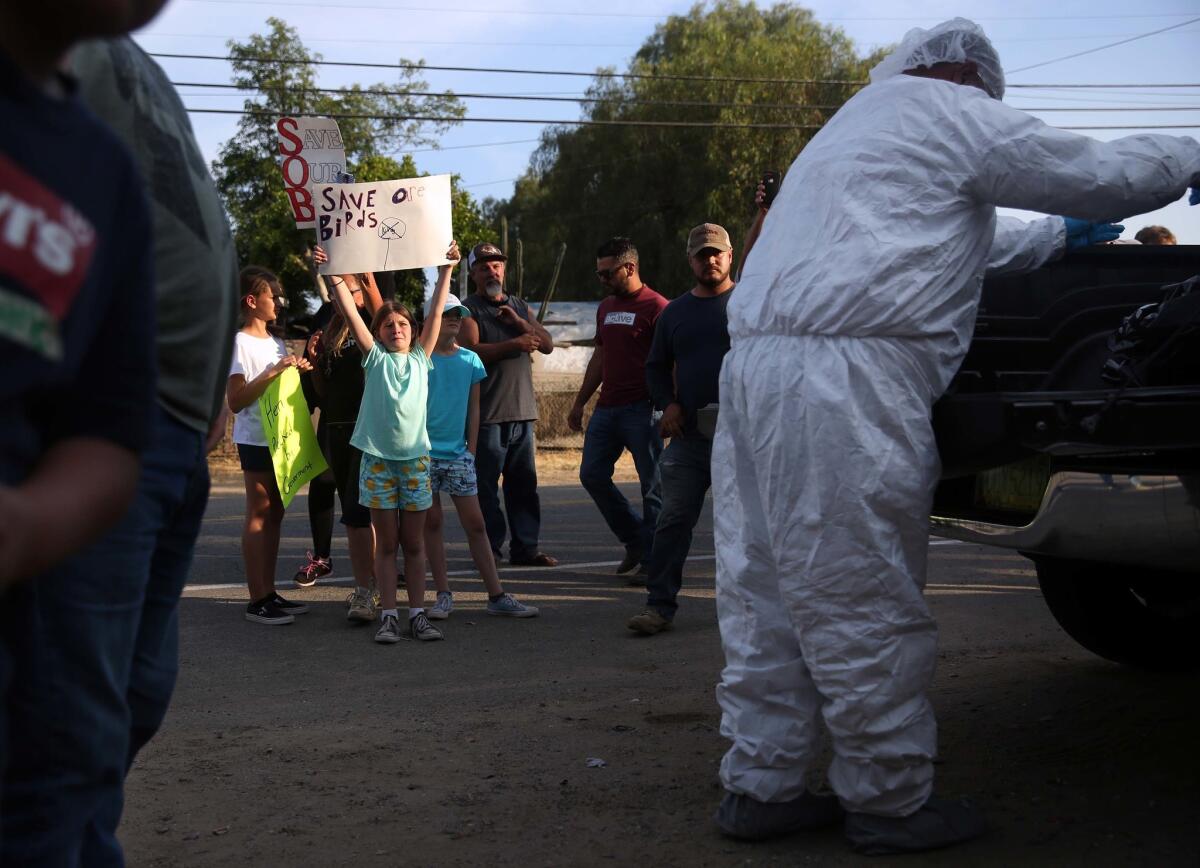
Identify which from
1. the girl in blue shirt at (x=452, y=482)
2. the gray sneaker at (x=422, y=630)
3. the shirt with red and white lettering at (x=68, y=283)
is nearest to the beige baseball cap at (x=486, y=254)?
the girl in blue shirt at (x=452, y=482)

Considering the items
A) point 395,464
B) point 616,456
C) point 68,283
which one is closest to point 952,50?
point 68,283

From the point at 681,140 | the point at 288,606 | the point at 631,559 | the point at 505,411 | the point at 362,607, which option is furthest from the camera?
the point at 681,140

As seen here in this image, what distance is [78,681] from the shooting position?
174 centimetres

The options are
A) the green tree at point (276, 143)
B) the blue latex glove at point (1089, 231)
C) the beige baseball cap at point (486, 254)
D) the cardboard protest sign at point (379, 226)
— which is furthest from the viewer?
the green tree at point (276, 143)

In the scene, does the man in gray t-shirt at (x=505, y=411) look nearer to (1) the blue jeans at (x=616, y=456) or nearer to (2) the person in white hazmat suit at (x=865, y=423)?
(1) the blue jeans at (x=616, y=456)

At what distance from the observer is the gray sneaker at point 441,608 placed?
251 inches

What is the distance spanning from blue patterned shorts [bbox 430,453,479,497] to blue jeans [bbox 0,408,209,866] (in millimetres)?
4343

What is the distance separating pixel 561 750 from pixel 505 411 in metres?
4.34

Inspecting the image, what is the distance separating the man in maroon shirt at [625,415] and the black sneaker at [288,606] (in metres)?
1.83

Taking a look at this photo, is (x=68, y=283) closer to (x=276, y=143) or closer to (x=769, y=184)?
(x=769, y=184)

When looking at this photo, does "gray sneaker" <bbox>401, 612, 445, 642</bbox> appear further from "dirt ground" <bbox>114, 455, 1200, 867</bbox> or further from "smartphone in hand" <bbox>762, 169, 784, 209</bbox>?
"smartphone in hand" <bbox>762, 169, 784, 209</bbox>

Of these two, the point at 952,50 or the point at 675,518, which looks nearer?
the point at 952,50

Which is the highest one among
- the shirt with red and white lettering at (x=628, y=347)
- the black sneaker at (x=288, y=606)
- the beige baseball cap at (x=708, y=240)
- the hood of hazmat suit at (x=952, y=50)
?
the hood of hazmat suit at (x=952, y=50)

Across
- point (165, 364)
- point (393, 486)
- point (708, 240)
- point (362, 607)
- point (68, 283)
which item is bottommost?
point (362, 607)
